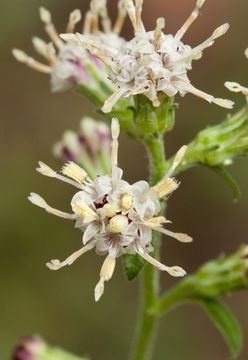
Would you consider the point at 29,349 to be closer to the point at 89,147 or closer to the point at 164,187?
the point at 89,147

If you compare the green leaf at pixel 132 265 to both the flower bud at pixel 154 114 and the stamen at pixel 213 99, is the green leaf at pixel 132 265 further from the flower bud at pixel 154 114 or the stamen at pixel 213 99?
the stamen at pixel 213 99

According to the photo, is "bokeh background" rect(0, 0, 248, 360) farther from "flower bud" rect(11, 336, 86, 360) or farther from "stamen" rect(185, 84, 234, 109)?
"stamen" rect(185, 84, 234, 109)

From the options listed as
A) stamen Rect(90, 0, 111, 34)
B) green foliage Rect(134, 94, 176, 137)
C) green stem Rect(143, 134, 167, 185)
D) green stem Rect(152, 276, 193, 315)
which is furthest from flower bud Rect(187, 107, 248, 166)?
stamen Rect(90, 0, 111, 34)

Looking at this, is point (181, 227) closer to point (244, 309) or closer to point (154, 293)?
point (244, 309)

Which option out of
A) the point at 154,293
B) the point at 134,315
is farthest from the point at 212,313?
the point at 134,315

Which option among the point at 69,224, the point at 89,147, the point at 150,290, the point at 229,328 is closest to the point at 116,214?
the point at 150,290
